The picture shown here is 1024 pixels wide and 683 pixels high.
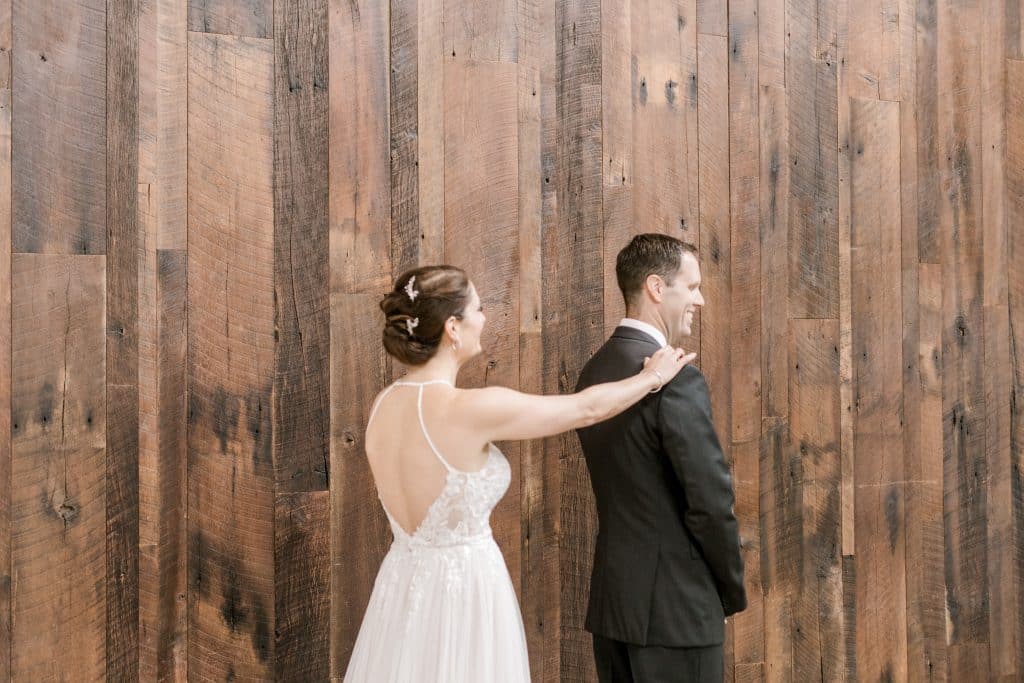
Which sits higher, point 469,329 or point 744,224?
point 744,224

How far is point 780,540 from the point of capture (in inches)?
124

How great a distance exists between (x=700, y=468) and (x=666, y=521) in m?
0.17

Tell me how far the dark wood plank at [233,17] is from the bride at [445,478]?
971 mm

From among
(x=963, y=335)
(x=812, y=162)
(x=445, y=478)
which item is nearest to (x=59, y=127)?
(x=445, y=478)

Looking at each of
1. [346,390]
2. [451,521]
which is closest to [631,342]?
[451,521]

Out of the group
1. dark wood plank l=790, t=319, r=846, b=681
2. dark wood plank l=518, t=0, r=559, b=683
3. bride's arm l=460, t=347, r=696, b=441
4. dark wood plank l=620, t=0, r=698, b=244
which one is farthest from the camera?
dark wood plank l=790, t=319, r=846, b=681

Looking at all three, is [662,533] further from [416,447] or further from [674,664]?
[416,447]

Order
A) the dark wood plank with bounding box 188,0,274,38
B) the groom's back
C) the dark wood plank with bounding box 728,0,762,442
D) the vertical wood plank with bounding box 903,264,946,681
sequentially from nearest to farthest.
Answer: the groom's back < the dark wood plank with bounding box 188,0,274,38 < the dark wood plank with bounding box 728,0,762,442 < the vertical wood plank with bounding box 903,264,946,681

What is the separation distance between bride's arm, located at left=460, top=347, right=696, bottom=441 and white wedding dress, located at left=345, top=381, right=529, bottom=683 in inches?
4.5

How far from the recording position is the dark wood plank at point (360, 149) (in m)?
2.61

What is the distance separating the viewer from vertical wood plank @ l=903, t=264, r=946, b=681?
3359mm

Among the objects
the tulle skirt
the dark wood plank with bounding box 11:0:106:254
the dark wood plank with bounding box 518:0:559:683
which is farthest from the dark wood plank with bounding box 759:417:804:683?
the dark wood plank with bounding box 11:0:106:254

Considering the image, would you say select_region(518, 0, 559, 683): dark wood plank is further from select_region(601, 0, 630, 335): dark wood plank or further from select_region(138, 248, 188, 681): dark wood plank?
select_region(138, 248, 188, 681): dark wood plank

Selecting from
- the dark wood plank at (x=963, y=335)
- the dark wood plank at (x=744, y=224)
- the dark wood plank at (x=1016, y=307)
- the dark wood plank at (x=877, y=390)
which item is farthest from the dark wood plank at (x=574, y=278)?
the dark wood plank at (x=1016, y=307)
